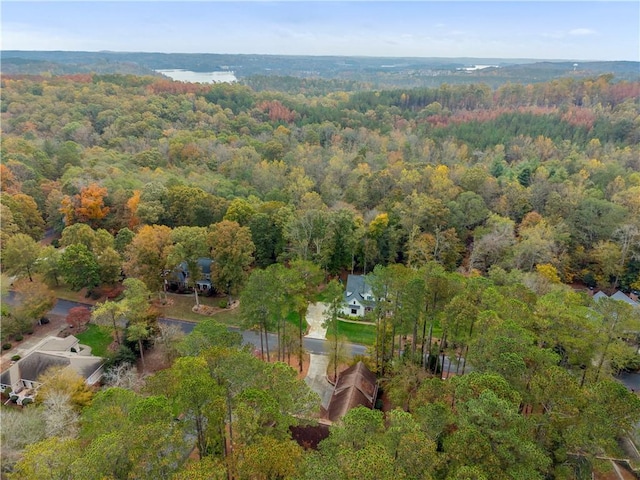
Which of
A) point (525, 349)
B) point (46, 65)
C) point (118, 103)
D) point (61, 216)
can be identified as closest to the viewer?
point (525, 349)

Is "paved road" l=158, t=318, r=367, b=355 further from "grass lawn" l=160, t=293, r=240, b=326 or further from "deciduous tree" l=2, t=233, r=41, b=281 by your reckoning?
"deciduous tree" l=2, t=233, r=41, b=281

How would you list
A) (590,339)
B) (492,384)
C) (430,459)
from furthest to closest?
(590,339) < (492,384) < (430,459)

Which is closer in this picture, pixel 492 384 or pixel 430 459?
pixel 430 459

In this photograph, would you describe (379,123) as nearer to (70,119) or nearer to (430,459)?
(70,119)

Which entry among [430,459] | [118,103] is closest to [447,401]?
[430,459]

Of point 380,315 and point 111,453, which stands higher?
point 111,453

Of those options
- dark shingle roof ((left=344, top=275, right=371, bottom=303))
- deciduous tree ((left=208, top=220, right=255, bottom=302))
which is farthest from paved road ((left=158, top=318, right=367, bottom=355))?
dark shingle roof ((left=344, top=275, right=371, bottom=303))

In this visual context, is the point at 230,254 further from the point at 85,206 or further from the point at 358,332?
the point at 85,206

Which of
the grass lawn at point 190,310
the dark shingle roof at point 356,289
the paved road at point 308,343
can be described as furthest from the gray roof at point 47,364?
the dark shingle roof at point 356,289

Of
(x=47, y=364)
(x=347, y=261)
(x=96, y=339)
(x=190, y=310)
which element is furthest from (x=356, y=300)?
(x=47, y=364)
